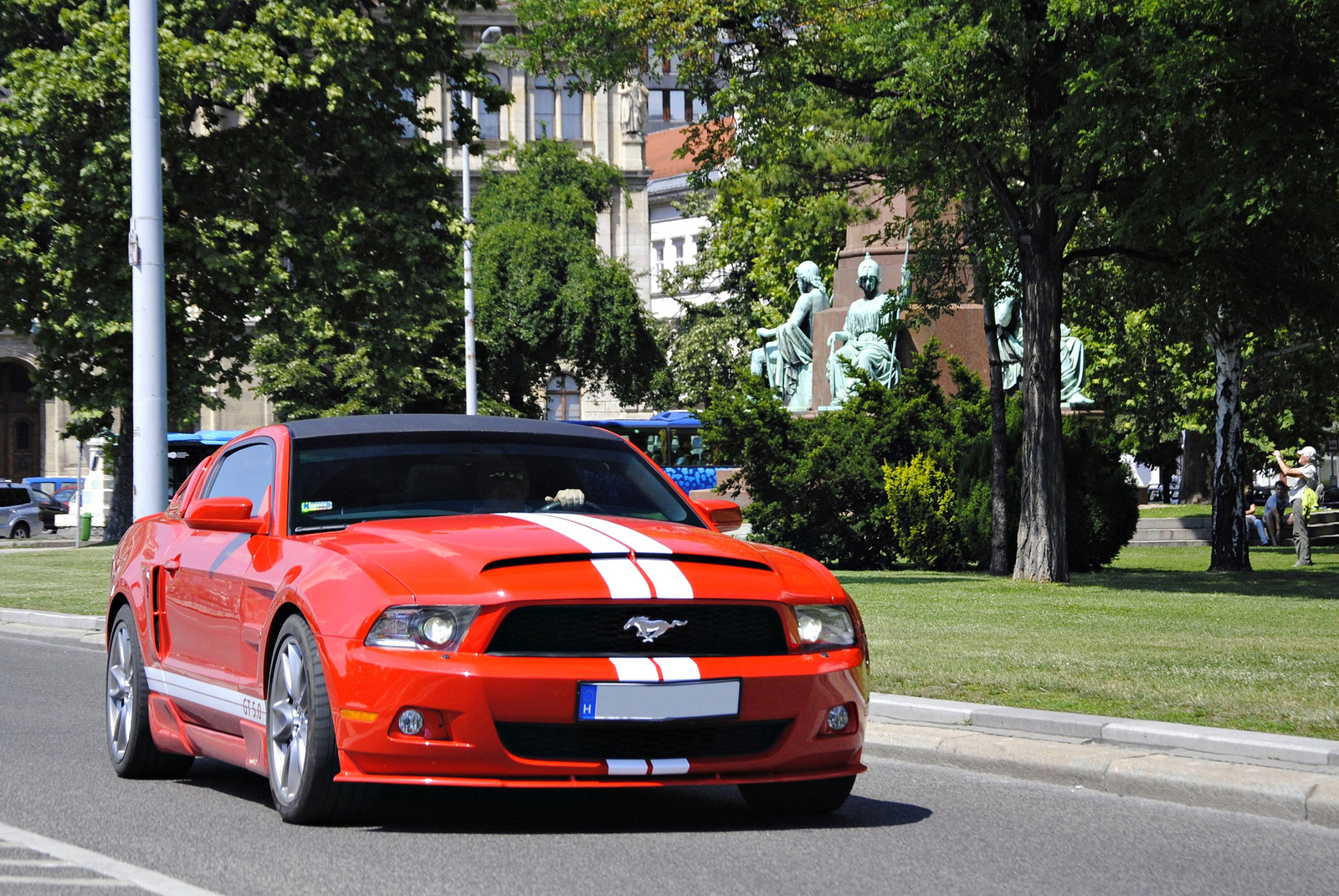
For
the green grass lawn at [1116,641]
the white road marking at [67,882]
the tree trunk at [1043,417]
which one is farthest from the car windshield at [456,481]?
the tree trunk at [1043,417]

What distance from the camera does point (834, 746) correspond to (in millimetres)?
6551

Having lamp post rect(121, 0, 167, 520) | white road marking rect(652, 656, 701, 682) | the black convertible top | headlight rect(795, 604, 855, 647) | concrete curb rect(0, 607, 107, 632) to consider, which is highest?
lamp post rect(121, 0, 167, 520)

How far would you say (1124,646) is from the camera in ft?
41.7

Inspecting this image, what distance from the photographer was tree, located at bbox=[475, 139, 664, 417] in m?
69.5

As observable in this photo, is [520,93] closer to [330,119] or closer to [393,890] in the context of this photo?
[330,119]

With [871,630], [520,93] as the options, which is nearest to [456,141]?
[871,630]

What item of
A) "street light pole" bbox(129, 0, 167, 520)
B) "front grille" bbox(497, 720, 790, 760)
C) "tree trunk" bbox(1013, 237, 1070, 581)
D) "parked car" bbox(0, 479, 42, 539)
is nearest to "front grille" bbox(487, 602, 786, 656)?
"front grille" bbox(497, 720, 790, 760)

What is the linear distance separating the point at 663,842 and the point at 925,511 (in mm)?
18297

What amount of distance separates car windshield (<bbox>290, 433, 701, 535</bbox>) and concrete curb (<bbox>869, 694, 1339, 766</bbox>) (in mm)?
2322

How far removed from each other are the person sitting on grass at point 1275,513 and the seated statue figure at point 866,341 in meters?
13.5

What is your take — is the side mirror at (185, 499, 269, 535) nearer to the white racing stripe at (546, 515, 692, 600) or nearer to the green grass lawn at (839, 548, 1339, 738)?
the white racing stripe at (546, 515, 692, 600)

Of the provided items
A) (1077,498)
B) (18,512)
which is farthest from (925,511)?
(18,512)

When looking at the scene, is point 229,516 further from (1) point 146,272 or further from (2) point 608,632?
(1) point 146,272

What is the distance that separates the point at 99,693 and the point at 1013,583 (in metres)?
11.2
